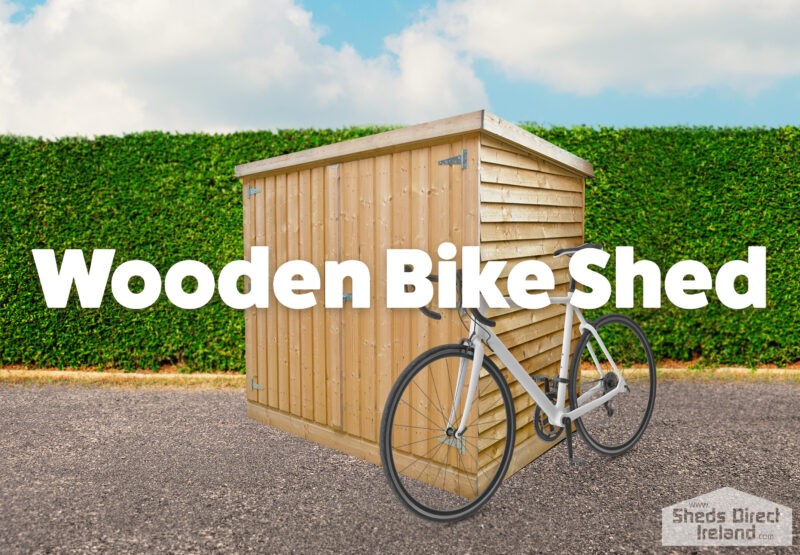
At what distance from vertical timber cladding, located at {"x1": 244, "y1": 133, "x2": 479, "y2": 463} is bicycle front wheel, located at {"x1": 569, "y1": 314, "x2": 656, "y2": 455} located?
1.25m

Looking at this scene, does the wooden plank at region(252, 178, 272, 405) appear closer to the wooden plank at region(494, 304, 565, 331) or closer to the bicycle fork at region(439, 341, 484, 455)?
the wooden plank at region(494, 304, 565, 331)

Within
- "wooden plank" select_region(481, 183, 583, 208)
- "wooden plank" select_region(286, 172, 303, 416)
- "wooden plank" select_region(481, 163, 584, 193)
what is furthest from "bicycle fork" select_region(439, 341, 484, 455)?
"wooden plank" select_region(286, 172, 303, 416)

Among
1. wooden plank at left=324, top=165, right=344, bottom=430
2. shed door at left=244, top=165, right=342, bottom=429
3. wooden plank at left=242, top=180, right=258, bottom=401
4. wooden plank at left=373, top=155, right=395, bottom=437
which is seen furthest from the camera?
wooden plank at left=242, top=180, right=258, bottom=401

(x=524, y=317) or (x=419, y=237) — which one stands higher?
(x=419, y=237)

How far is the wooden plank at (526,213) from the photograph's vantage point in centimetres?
357

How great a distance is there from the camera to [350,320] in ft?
14.1

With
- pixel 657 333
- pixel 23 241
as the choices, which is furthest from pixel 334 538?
pixel 23 241

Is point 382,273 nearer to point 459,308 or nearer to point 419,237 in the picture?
point 419,237

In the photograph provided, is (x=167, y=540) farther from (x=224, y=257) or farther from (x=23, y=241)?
(x=23, y=241)

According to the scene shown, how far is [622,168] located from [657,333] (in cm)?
199

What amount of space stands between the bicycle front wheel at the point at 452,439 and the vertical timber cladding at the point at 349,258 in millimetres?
243

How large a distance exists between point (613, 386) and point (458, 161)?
212 cm

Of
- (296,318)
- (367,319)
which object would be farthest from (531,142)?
(296,318)

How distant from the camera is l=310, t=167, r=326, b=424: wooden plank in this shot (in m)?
4.54
